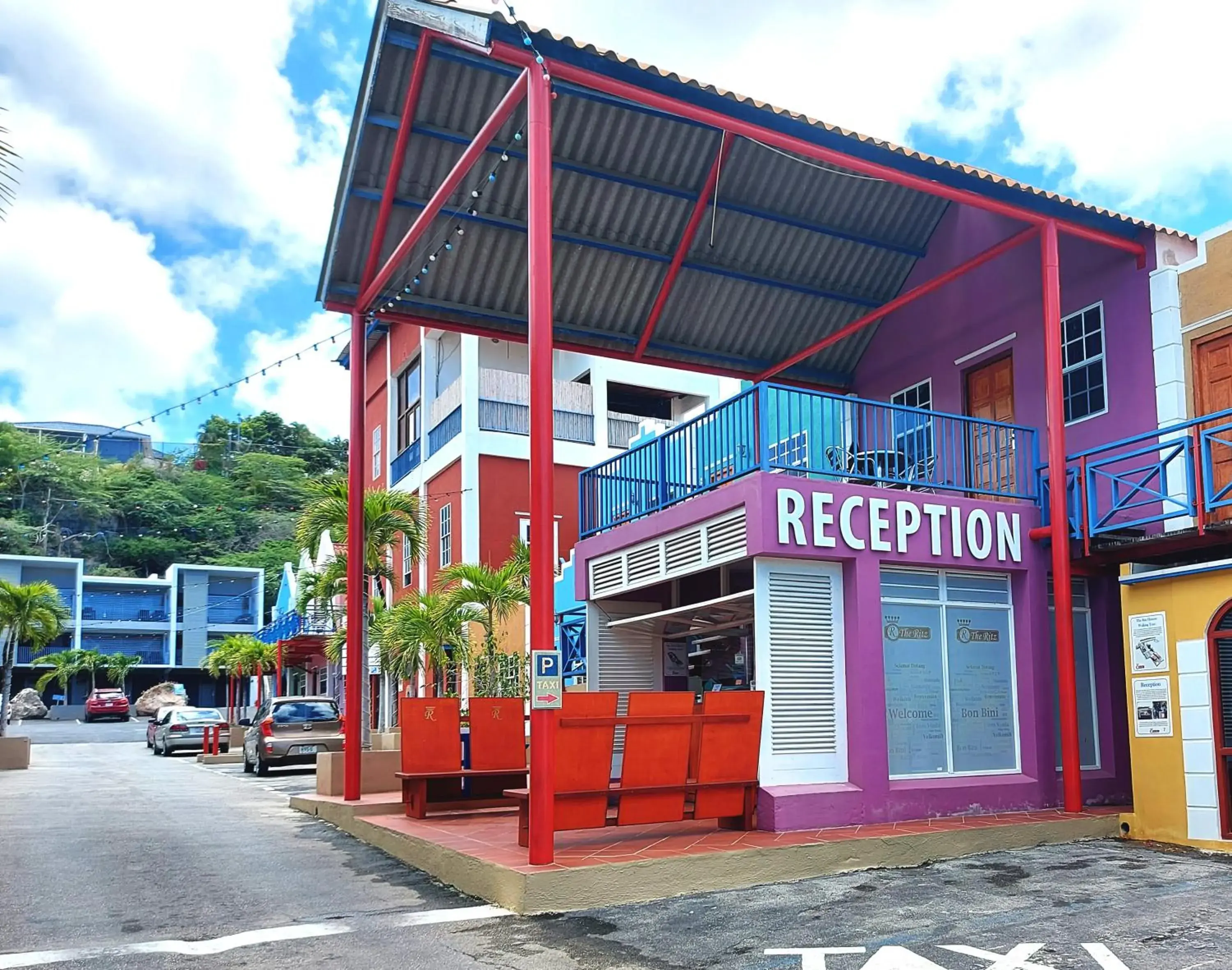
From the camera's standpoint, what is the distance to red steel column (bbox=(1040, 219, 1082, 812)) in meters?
11.7

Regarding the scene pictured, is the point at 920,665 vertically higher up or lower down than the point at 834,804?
higher up

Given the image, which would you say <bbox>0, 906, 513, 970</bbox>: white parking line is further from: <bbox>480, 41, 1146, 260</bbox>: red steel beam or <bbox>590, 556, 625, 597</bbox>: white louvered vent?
<bbox>480, 41, 1146, 260</bbox>: red steel beam

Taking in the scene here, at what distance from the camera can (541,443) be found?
9.19 m

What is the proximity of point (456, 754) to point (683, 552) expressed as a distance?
313 cm

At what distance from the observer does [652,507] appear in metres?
13.3

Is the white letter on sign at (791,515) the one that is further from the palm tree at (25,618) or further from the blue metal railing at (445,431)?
the palm tree at (25,618)

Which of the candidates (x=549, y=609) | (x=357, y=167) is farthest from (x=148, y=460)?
(x=549, y=609)

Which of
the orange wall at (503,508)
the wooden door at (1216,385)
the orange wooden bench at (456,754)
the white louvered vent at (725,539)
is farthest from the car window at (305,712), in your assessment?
the wooden door at (1216,385)

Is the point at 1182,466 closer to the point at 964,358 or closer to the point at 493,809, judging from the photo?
the point at 964,358

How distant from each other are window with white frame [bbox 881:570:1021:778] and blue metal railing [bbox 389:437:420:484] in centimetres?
1818

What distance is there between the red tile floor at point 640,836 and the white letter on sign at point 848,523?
2534 millimetres

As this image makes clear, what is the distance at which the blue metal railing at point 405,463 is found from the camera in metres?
28.8

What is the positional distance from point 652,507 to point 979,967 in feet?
24.2

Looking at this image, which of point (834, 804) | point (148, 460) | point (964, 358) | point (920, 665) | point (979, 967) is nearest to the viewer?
point (979, 967)
